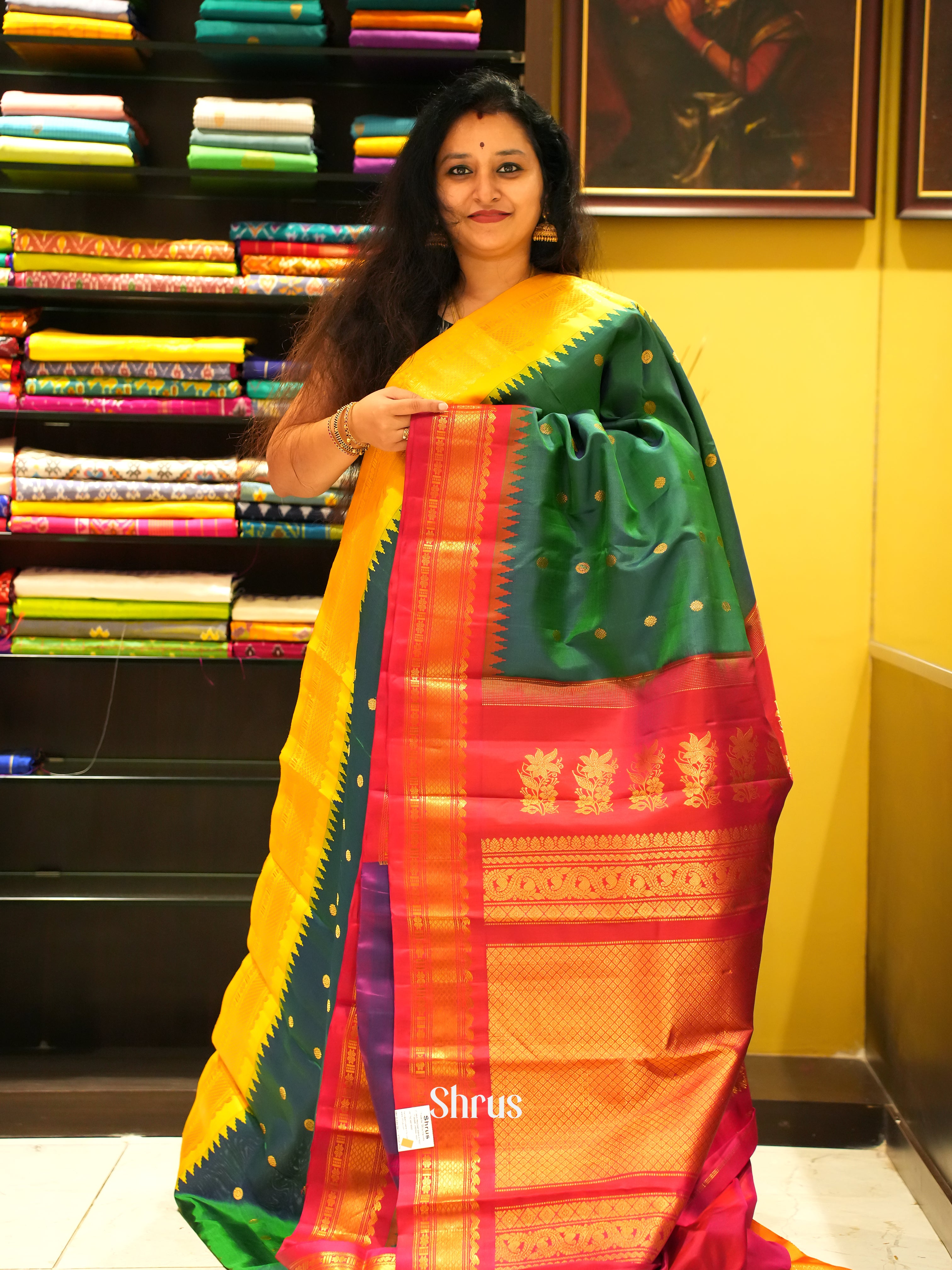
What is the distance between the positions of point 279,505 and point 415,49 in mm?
904

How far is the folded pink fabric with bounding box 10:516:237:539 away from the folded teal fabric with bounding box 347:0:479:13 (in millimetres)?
1012

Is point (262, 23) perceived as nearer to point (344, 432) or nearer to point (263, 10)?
point (263, 10)

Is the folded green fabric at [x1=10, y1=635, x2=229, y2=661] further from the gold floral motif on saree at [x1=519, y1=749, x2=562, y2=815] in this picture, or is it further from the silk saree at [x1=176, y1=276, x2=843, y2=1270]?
the gold floral motif on saree at [x1=519, y1=749, x2=562, y2=815]

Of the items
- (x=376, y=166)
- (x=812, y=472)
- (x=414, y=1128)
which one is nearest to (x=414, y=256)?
(x=376, y=166)

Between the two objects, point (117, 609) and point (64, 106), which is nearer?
point (64, 106)

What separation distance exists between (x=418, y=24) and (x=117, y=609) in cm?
A: 127

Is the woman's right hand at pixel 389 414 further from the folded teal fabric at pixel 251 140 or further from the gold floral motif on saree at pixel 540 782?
the folded teal fabric at pixel 251 140

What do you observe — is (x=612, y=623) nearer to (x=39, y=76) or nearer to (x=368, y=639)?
(x=368, y=639)

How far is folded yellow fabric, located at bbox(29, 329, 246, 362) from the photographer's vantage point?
2211mm

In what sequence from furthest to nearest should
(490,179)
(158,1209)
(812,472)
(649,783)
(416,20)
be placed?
(812,472) < (416,20) < (158,1209) < (490,179) < (649,783)

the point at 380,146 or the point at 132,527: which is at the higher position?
A: the point at 380,146

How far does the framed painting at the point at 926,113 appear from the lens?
2.26 metres

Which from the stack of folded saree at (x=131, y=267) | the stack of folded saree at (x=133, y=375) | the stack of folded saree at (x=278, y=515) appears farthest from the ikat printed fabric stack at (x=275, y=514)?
the stack of folded saree at (x=131, y=267)

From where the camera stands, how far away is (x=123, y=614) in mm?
2270
